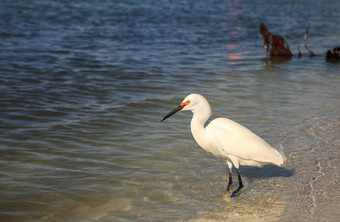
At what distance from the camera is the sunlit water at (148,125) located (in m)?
4.98

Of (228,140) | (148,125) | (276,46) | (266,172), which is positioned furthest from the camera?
(276,46)

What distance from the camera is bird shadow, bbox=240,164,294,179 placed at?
19.2ft

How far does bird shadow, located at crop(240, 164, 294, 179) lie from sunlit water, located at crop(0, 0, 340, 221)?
1 centimetres

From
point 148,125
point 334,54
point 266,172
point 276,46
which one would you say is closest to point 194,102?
point 266,172

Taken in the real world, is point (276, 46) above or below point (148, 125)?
above

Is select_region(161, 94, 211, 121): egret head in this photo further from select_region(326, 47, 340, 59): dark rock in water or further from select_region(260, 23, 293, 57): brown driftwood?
select_region(326, 47, 340, 59): dark rock in water

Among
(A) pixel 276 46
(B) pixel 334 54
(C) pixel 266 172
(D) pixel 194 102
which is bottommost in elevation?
(C) pixel 266 172

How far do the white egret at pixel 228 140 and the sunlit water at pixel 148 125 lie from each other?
390 millimetres

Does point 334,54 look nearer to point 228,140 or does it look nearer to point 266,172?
point 266,172

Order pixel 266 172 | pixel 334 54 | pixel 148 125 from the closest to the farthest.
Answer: pixel 266 172, pixel 148 125, pixel 334 54

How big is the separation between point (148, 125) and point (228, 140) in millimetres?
2720

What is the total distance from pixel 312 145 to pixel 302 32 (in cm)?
1536

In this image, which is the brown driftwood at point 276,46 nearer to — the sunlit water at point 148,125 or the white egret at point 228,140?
the sunlit water at point 148,125

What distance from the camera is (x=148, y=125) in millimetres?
7785
